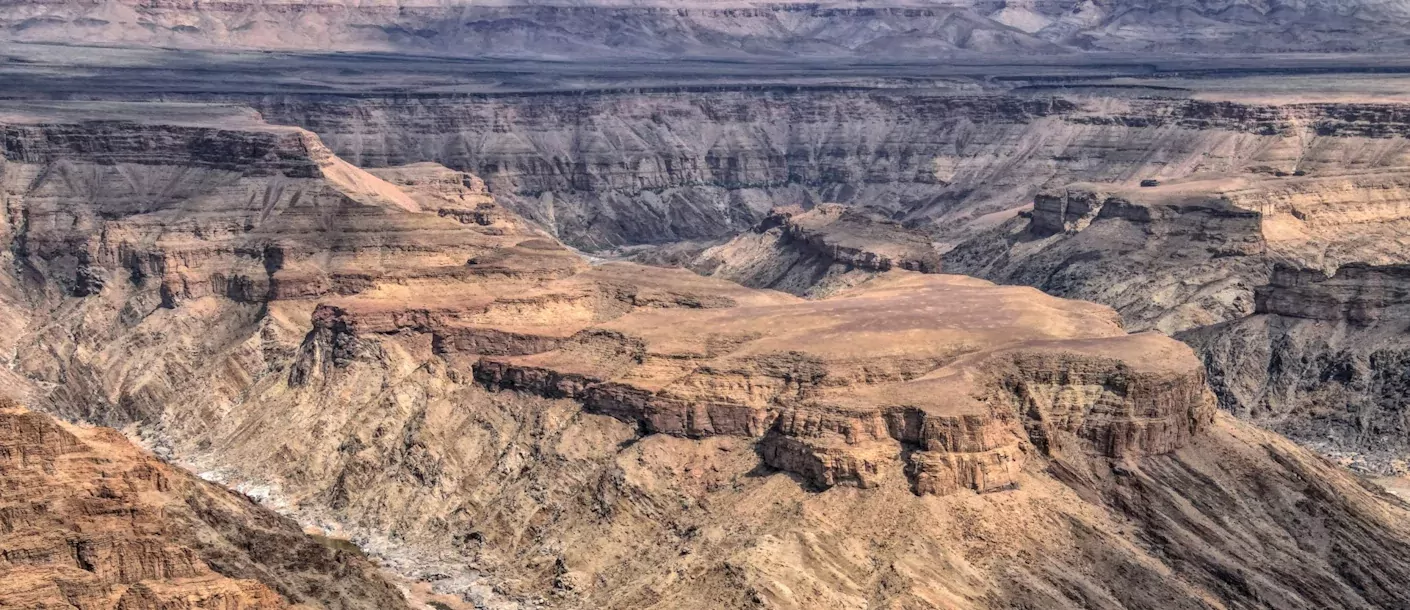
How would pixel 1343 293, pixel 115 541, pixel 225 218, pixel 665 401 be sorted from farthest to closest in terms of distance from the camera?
pixel 225 218, pixel 1343 293, pixel 665 401, pixel 115 541

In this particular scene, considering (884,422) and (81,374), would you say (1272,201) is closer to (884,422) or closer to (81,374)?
(884,422)

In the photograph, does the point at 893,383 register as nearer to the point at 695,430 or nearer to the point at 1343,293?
the point at 695,430

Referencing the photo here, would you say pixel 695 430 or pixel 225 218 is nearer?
pixel 695 430

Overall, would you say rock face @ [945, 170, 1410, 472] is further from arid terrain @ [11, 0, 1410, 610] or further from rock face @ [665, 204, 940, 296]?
rock face @ [665, 204, 940, 296]

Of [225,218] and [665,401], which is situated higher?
[665,401]

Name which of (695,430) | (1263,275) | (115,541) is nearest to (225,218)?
(695,430)

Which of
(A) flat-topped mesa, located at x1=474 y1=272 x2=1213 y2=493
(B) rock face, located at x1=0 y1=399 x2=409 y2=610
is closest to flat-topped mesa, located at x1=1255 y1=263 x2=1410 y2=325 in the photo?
(A) flat-topped mesa, located at x1=474 y1=272 x2=1213 y2=493

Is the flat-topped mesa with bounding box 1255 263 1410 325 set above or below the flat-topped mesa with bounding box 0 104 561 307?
above
